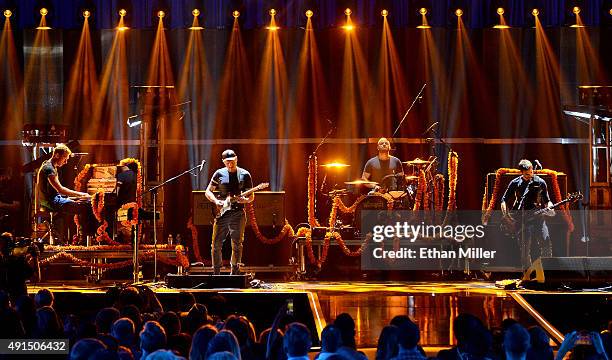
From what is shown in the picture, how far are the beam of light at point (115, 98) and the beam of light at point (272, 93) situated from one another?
2.26 meters

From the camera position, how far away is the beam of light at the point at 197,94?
694 inches

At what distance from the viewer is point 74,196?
546 inches

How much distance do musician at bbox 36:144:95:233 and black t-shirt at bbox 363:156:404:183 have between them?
4.24 m

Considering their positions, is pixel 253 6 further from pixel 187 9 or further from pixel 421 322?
pixel 421 322

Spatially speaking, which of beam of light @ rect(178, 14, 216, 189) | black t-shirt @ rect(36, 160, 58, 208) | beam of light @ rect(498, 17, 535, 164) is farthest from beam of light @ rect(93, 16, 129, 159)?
beam of light @ rect(498, 17, 535, 164)

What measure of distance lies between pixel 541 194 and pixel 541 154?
356 cm

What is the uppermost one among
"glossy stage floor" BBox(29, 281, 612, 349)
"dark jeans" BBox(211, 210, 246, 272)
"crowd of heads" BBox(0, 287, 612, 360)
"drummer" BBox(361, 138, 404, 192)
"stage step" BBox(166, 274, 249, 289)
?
"drummer" BBox(361, 138, 404, 192)

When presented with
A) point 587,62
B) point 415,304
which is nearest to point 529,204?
point 415,304

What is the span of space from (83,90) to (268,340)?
1269cm

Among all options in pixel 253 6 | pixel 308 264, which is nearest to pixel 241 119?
pixel 253 6

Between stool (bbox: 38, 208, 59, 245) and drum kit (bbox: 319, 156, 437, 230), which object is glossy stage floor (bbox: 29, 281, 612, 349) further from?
drum kit (bbox: 319, 156, 437, 230)

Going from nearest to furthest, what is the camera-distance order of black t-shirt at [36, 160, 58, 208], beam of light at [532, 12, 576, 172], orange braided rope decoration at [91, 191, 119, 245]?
1. black t-shirt at [36, 160, 58, 208]
2. orange braided rope decoration at [91, 191, 119, 245]
3. beam of light at [532, 12, 576, 172]

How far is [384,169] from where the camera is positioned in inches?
596

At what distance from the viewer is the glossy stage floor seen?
1083 cm
